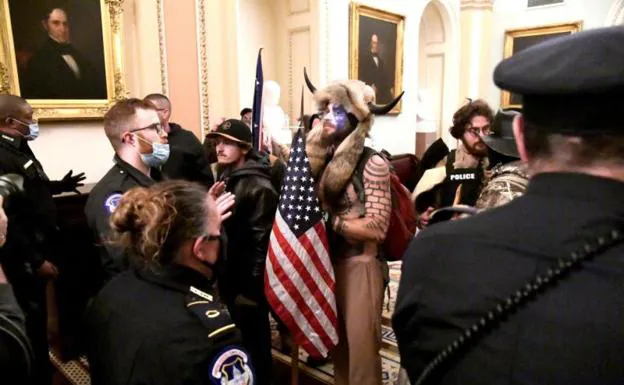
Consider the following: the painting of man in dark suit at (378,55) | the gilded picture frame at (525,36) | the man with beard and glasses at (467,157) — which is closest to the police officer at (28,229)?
the man with beard and glasses at (467,157)

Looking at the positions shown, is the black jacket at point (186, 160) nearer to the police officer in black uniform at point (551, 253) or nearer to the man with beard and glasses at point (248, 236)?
the man with beard and glasses at point (248, 236)

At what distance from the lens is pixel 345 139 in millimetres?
2277

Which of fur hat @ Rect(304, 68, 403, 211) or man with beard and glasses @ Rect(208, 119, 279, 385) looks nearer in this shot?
fur hat @ Rect(304, 68, 403, 211)

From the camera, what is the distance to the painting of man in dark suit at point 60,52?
3.78 meters

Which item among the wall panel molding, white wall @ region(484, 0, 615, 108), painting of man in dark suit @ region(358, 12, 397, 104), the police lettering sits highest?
white wall @ region(484, 0, 615, 108)

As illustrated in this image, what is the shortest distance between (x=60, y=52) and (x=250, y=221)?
2606 mm

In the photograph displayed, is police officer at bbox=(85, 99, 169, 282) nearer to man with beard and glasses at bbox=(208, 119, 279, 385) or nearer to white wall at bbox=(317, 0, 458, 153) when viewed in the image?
man with beard and glasses at bbox=(208, 119, 279, 385)

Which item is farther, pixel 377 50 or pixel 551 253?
pixel 377 50

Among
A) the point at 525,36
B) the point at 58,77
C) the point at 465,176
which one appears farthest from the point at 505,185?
the point at 525,36

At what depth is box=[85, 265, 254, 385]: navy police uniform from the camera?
3.84 ft

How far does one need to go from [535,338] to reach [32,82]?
4250 mm

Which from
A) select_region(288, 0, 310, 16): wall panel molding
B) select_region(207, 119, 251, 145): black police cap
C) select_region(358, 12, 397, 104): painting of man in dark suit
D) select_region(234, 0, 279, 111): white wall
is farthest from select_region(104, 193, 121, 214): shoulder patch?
select_region(358, 12, 397, 104): painting of man in dark suit

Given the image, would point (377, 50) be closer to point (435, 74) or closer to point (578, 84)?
point (435, 74)

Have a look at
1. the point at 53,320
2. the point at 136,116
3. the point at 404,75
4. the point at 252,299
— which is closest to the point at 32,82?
the point at 53,320
